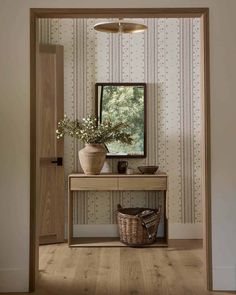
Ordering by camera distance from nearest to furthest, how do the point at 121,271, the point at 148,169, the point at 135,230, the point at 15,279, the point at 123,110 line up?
the point at 15,279 < the point at 121,271 < the point at 135,230 < the point at 148,169 < the point at 123,110

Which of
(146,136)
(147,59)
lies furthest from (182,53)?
(146,136)

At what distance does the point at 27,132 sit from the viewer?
2.86m

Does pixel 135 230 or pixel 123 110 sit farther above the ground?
pixel 123 110

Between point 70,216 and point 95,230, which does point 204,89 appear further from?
point 95,230

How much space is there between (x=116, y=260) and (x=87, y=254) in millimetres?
369

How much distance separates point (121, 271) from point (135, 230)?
2.75 ft

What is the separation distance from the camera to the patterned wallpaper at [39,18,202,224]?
462cm

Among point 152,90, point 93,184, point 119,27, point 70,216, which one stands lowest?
point 70,216

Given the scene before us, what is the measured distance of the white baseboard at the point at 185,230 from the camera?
459 cm

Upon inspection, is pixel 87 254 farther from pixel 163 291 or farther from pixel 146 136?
pixel 146 136

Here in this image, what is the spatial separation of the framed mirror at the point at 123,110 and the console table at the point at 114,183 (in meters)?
0.48

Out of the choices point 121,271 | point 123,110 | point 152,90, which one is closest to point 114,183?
point 123,110

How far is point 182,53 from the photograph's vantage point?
15.2 ft

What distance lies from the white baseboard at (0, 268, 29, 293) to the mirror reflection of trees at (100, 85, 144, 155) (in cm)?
207
